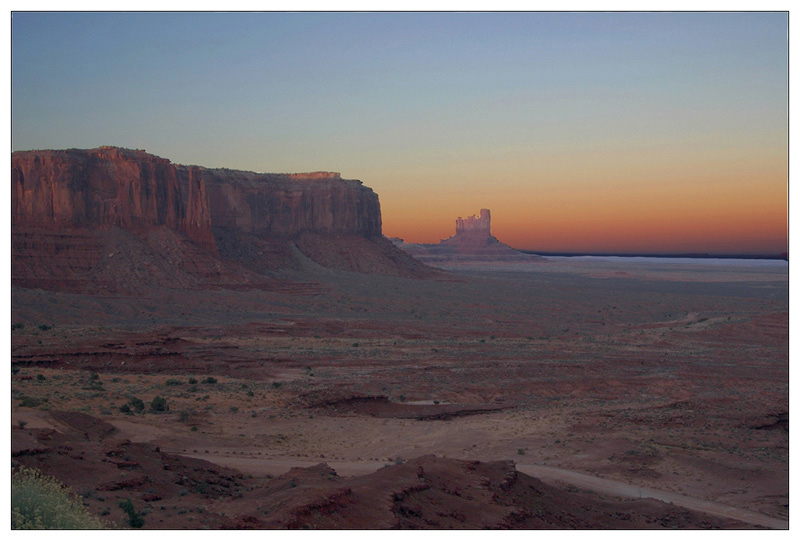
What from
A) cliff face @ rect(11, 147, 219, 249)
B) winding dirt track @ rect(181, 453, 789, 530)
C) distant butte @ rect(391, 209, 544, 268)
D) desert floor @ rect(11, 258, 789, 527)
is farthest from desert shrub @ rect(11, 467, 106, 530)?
distant butte @ rect(391, 209, 544, 268)

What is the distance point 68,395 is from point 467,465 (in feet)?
47.5

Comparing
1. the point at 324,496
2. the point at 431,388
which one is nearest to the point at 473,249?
the point at 431,388

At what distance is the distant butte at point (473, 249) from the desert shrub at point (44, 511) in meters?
168

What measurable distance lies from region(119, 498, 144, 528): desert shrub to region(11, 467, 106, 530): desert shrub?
417mm

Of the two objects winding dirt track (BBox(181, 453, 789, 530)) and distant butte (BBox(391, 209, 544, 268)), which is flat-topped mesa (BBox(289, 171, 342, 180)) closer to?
distant butte (BBox(391, 209, 544, 268))

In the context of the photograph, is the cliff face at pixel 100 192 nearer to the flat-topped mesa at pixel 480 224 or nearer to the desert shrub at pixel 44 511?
the desert shrub at pixel 44 511

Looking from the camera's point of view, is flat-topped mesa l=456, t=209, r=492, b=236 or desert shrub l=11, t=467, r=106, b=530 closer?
desert shrub l=11, t=467, r=106, b=530

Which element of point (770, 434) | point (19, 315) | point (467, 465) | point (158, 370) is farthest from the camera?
point (19, 315)

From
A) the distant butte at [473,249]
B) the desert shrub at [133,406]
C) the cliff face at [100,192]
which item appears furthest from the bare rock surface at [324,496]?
the distant butte at [473,249]

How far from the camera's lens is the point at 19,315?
1720 inches

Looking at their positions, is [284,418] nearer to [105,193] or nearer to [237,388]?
[237,388]

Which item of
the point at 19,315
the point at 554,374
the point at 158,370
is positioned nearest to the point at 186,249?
the point at 19,315

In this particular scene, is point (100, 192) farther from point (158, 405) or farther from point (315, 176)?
point (158, 405)

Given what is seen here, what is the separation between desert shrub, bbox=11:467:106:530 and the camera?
763cm
